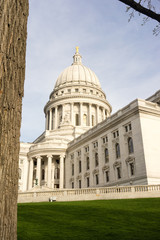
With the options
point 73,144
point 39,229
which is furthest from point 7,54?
point 73,144

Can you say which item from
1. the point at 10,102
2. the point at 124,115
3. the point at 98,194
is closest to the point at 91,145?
the point at 124,115

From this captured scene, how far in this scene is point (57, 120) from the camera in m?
86.4

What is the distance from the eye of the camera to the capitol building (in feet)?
131

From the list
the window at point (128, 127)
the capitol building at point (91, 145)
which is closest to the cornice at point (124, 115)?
the capitol building at point (91, 145)

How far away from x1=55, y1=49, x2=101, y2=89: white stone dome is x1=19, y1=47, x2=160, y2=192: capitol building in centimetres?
46

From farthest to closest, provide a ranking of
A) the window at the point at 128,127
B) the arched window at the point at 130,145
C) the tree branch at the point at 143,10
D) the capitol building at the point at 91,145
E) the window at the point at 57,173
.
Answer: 1. the window at the point at 57,173
2. the window at the point at 128,127
3. the arched window at the point at 130,145
4. the capitol building at the point at 91,145
5. the tree branch at the point at 143,10

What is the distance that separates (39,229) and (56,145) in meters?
52.8

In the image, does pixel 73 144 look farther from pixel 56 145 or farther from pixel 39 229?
pixel 39 229

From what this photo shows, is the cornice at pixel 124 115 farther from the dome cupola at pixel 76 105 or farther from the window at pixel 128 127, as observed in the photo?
the dome cupola at pixel 76 105

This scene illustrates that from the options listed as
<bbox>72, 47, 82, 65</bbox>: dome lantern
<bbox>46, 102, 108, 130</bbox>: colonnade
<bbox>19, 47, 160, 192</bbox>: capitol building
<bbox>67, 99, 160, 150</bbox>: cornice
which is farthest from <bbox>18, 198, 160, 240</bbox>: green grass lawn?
<bbox>72, 47, 82, 65</bbox>: dome lantern

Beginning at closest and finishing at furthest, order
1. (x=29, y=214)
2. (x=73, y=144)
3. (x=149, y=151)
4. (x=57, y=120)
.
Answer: (x=29, y=214), (x=149, y=151), (x=73, y=144), (x=57, y=120)

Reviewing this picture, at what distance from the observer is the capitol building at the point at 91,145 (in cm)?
4000

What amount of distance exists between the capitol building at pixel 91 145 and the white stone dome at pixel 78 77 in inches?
18.1

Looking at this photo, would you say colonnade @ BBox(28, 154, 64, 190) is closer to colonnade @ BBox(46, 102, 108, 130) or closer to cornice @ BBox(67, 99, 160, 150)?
cornice @ BBox(67, 99, 160, 150)
